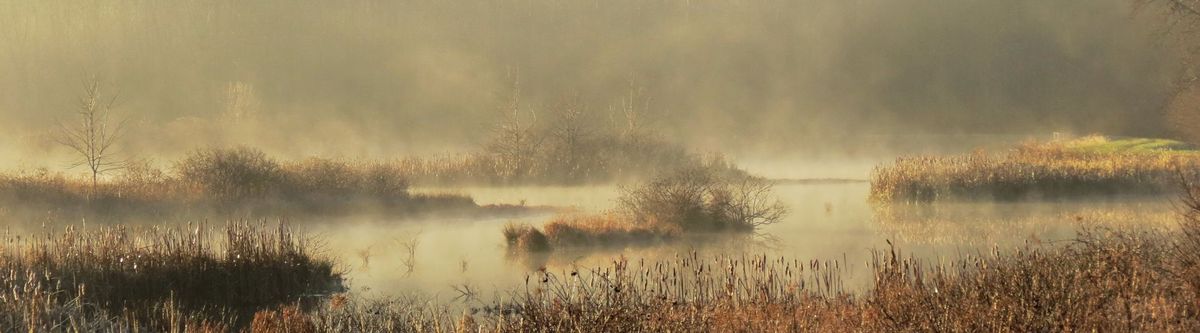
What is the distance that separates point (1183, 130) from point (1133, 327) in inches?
1734

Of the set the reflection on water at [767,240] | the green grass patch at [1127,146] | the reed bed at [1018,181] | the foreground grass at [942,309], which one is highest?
the green grass patch at [1127,146]

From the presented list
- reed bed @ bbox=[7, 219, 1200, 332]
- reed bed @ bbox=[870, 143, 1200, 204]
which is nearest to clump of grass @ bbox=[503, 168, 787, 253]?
reed bed @ bbox=[870, 143, 1200, 204]

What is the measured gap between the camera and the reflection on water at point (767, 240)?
19.4 metres

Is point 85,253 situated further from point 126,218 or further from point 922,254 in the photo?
point 922,254

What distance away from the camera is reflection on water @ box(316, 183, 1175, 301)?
19.4 meters

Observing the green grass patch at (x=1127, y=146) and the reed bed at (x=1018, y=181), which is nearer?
the reed bed at (x=1018, y=181)

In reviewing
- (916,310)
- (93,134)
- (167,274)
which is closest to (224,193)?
(93,134)

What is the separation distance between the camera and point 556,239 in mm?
23562

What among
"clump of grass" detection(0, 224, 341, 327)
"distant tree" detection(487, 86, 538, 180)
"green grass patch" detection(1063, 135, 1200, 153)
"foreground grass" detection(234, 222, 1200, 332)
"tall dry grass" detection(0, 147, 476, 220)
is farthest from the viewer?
"distant tree" detection(487, 86, 538, 180)

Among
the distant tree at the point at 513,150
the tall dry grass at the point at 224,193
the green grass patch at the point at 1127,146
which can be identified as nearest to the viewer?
the tall dry grass at the point at 224,193

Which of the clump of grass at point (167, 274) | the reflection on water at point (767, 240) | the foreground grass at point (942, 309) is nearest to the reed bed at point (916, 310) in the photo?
the foreground grass at point (942, 309)

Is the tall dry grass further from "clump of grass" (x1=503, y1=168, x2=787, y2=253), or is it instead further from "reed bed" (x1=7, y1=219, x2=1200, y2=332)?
"reed bed" (x1=7, y1=219, x2=1200, y2=332)

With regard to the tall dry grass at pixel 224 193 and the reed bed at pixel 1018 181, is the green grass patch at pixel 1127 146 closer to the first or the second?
the reed bed at pixel 1018 181

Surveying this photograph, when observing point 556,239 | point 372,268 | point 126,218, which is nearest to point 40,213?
point 126,218
